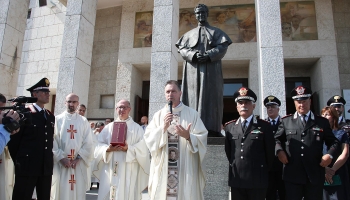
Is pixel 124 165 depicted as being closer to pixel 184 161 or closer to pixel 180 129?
pixel 184 161

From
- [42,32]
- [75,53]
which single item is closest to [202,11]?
[75,53]

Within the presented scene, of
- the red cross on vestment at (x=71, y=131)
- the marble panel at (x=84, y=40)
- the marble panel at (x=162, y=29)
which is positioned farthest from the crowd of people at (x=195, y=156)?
the marble panel at (x=84, y=40)

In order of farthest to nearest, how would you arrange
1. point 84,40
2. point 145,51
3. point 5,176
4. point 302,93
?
point 145,51 → point 84,40 → point 5,176 → point 302,93

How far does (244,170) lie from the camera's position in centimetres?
366

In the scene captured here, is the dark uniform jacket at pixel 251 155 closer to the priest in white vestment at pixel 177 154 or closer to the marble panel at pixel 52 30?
the priest in white vestment at pixel 177 154

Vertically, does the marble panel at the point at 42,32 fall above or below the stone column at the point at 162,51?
above

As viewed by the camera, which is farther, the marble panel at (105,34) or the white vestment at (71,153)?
the marble panel at (105,34)

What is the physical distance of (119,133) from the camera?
5.02m

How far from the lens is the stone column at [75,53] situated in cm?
923

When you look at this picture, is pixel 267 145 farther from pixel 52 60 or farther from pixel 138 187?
pixel 52 60

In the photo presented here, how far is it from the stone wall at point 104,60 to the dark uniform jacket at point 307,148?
10.7 metres

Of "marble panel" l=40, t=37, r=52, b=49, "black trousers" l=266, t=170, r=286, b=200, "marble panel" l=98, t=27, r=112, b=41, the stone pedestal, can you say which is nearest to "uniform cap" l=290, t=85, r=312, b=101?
"black trousers" l=266, t=170, r=286, b=200

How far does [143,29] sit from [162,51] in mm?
5518

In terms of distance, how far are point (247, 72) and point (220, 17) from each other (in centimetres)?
286
